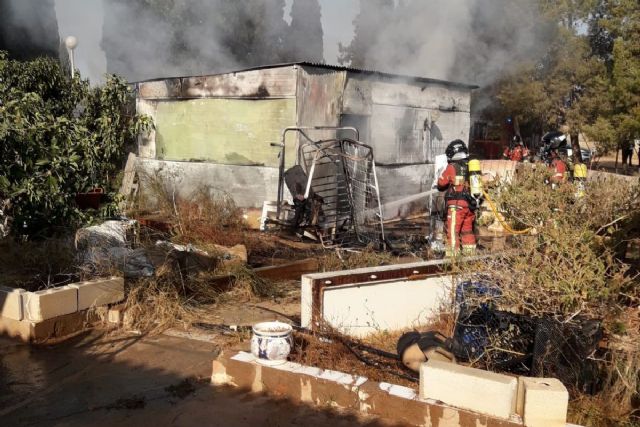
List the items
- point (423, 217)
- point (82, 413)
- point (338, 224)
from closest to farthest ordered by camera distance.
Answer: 1. point (82, 413)
2. point (338, 224)
3. point (423, 217)

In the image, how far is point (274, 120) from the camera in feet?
35.1

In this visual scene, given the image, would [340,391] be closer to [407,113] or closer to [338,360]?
[338,360]

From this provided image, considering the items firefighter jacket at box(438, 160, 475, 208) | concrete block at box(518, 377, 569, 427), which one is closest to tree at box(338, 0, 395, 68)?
firefighter jacket at box(438, 160, 475, 208)

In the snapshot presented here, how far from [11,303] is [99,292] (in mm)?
710

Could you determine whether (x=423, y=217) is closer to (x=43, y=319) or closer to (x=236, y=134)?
(x=236, y=134)

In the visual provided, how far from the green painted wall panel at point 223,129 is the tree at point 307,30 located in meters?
24.2

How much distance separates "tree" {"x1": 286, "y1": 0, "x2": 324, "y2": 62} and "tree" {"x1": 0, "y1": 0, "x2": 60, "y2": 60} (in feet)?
65.0

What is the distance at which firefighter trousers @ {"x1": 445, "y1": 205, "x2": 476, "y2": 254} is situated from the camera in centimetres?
663

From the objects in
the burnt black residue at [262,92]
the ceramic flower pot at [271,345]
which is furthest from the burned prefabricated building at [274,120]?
the ceramic flower pot at [271,345]

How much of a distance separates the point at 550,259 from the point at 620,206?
113cm

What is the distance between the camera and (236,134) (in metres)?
11.3

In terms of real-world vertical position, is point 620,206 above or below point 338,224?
above

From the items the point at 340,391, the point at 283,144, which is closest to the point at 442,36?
the point at 283,144

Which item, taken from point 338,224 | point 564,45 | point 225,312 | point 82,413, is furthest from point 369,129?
point 564,45
